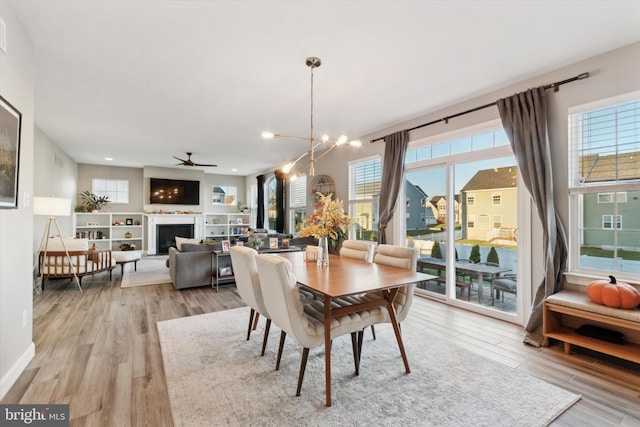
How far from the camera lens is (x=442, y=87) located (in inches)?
134

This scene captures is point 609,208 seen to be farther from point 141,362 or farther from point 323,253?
point 141,362

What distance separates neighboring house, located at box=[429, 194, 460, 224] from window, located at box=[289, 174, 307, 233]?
12.4 ft

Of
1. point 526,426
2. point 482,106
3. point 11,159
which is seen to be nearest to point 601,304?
point 526,426

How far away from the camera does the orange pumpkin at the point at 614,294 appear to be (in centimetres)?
231

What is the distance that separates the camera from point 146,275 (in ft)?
19.3

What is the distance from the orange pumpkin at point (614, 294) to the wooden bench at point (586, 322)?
46 millimetres

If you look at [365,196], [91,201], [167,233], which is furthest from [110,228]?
[365,196]

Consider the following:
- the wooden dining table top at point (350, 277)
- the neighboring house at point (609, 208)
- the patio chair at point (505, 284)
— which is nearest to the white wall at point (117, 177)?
the wooden dining table top at point (350, 277)

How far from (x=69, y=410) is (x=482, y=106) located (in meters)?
4.70

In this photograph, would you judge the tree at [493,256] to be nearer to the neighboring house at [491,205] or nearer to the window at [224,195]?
the neighboring house at [491,205]

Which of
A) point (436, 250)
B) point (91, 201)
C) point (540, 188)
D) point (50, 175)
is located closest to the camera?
point (540, 188)

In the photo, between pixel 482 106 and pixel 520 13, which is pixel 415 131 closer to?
pixel 482 106

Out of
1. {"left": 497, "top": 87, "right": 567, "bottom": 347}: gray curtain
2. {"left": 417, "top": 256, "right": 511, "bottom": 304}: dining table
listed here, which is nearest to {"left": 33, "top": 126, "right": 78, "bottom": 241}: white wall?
{"left": 417, "top": 256, "right": 511, "bottom": 304}: dining table

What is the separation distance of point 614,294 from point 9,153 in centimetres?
471
